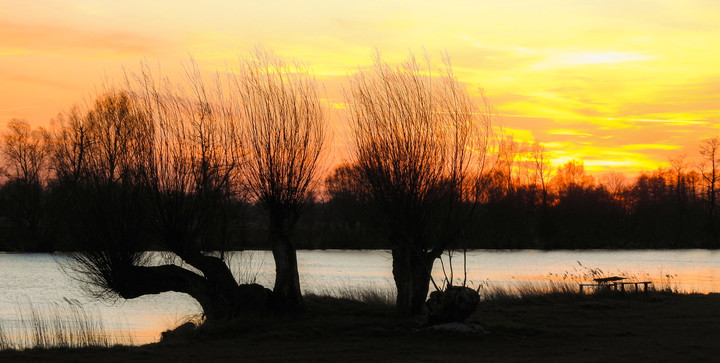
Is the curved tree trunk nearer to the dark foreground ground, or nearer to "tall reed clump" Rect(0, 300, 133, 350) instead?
the dark foreground ground

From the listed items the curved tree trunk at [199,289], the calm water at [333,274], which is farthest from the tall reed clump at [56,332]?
the curved tree trunk at [199,289]

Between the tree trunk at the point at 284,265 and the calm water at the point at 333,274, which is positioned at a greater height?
the tree trunk at the point at 284,265

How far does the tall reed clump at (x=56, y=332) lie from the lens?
21.2 meters

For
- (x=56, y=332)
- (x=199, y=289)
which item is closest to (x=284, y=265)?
(x=199, y=289)

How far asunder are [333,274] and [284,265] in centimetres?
3377

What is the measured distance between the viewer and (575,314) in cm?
2467

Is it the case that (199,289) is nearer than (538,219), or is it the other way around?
(199,289)

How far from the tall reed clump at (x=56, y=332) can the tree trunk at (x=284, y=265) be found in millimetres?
4686

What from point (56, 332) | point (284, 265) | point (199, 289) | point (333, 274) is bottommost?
point (56, 332)

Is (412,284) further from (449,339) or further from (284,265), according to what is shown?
(449,339)

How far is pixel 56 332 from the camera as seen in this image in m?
22.2

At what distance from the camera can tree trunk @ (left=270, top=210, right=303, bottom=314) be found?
2309cm

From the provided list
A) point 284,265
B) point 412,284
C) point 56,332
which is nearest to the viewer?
point 56,332

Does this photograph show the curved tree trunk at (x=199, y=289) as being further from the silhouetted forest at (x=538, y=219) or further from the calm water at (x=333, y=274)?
the silhouetted forest at (x=538, y=219)
